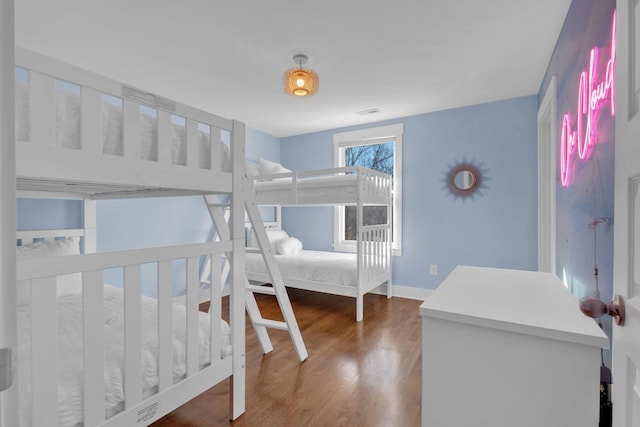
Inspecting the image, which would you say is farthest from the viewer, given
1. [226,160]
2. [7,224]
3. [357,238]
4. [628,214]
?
[357,238]

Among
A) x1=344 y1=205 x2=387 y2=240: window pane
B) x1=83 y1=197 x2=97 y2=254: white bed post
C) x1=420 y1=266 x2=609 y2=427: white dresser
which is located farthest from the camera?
x1=344 y1=205 x2=387 y2=240: window pane

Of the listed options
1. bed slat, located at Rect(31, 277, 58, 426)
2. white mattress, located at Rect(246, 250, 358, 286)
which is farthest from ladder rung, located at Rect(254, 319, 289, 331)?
bed slat, located at Rect(31, 277, 58, 426)

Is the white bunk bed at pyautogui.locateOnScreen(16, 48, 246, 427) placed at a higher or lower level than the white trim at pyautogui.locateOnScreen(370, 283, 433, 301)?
higher

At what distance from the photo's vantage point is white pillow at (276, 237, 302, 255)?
376 centimetres

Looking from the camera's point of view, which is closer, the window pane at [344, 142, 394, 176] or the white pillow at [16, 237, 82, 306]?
the white pillow at [16, 237, 82, 306]

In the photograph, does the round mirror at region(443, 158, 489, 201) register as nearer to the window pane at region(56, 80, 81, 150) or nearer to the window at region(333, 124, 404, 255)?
the window at region(333, 124, 404, 255)

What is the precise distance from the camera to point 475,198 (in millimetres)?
3252

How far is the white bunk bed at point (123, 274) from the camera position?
0.84 metres

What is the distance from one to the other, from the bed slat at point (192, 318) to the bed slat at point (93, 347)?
305 millimetres

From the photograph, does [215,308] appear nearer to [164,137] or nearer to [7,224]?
[164,137]

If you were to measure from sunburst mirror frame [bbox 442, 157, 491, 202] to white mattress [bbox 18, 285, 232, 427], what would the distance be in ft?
9.07

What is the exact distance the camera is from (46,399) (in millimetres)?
852

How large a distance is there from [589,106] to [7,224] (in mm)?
1794

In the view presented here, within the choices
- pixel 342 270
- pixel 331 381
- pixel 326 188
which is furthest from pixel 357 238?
pixel 331 381
